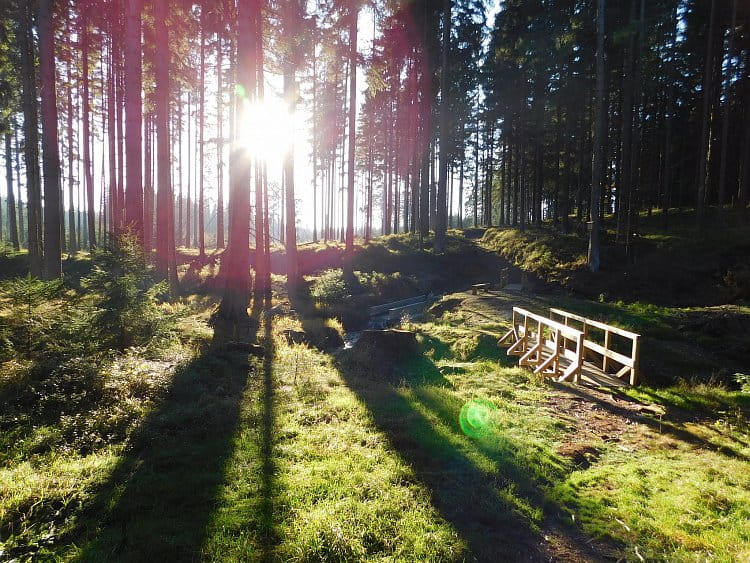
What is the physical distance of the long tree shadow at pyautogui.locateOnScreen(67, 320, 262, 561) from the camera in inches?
120

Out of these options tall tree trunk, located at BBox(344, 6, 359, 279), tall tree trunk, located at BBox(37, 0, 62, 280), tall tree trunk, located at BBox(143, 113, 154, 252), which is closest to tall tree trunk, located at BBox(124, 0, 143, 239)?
tall tree trunk, located at BBox(37, 0, 62, 280)

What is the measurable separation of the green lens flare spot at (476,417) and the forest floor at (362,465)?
0.05m

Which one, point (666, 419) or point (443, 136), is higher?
point (443, 136)

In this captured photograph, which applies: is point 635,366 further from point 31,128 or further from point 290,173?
point 31,128

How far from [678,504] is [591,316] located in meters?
9.73

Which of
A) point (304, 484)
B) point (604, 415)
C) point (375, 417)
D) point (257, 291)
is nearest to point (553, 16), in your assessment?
point (257, 291)

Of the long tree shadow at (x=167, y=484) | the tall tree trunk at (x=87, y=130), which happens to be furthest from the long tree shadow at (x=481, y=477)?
the tall tree trunk at (x=87, y=130)

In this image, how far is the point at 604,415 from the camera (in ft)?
22.9

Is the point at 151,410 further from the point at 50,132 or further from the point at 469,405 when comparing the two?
the point at 50,132

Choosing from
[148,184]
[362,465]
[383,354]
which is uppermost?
[148,184]

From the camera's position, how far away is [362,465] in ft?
14.9

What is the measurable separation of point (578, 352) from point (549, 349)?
264 cm

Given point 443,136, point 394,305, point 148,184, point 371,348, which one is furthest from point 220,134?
point 371,348

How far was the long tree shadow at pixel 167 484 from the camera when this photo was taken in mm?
3039
